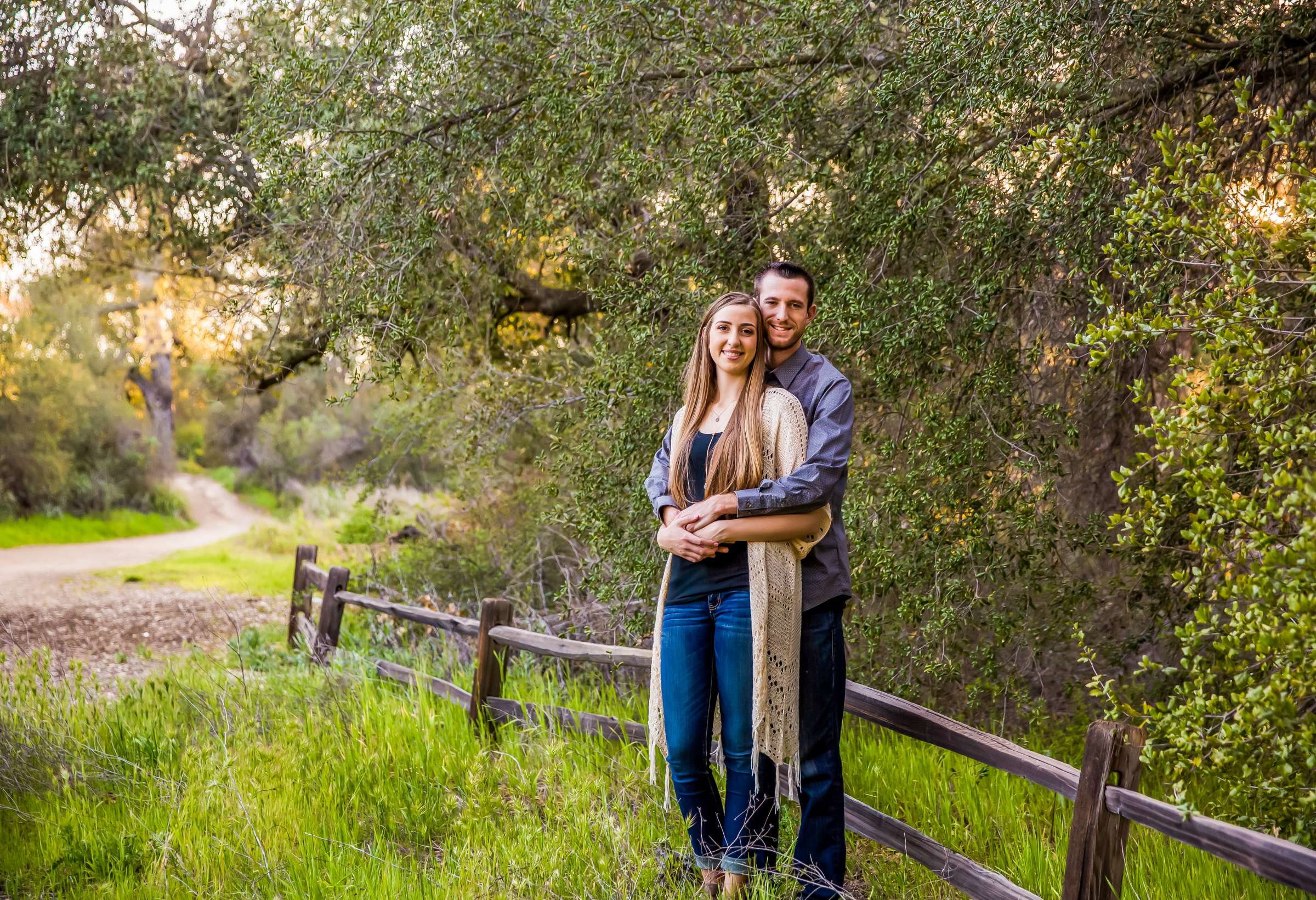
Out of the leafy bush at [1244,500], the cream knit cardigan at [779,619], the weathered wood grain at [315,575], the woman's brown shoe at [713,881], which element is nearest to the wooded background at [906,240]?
the leafy bush at [1244,500]

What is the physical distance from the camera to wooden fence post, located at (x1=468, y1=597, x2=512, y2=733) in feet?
18.1

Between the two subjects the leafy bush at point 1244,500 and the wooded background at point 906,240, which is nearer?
the leafy bush at point 1244,500

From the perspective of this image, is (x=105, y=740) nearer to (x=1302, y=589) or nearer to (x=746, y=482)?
(x=746, y=482)

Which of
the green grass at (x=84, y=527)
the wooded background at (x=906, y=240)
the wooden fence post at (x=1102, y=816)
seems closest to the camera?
the wooden fence post at (x=1102, y=816)

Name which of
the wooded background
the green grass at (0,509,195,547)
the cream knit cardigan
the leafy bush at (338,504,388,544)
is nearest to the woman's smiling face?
the cream knit cardigan

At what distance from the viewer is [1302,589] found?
223 centimetres

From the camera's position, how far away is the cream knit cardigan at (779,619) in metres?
3.19

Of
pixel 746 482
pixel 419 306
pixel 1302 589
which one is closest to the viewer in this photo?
pixel 1302 589

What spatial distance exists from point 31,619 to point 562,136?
28.4 feet

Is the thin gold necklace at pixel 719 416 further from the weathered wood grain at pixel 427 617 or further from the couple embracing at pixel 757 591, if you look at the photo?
the weathered wood grain at pixel 427 617

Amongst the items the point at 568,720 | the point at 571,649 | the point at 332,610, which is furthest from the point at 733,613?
the point at 332,610

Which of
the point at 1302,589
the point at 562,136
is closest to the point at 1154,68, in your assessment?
the point at 562,136

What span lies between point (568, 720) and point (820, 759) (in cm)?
196

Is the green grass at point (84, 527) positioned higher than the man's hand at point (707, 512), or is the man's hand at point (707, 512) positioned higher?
the man's hand at point (707, 512)
